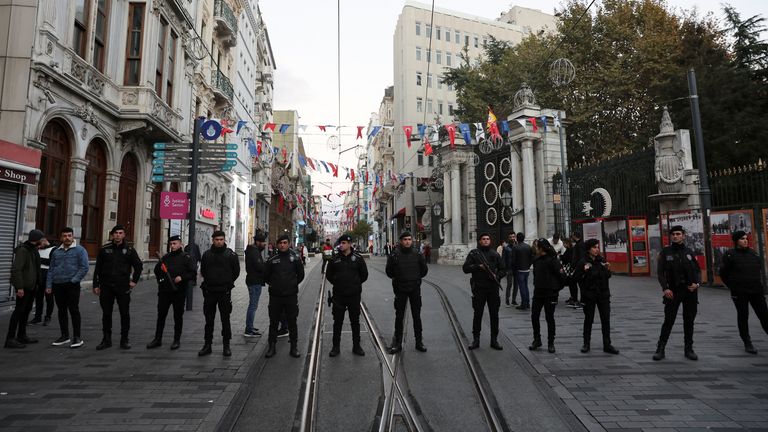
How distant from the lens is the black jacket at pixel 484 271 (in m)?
7.11

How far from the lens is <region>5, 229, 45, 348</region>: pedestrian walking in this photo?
6.99 m

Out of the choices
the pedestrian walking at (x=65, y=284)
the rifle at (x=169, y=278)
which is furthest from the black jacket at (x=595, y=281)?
the pedestrian walking at (x=65, y=284)

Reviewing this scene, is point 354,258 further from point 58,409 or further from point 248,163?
point 248,163

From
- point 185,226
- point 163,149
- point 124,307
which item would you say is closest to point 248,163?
point 185,226

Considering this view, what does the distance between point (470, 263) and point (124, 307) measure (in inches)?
212

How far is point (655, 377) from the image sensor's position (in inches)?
213

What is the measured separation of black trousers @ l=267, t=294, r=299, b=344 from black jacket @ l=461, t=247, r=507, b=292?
8.67 ft

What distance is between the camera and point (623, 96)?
25766 millimetres

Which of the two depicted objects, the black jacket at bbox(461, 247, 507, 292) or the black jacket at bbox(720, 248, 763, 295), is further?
the black jacket at bbox(461, 247, 507, 292)

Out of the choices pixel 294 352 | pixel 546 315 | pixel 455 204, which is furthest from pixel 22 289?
pixel 455 204

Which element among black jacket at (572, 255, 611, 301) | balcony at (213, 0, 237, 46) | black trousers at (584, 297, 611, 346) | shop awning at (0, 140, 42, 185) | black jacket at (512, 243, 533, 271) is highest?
balcony at (213, 0, 237, 46)

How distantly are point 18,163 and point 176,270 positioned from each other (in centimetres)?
649

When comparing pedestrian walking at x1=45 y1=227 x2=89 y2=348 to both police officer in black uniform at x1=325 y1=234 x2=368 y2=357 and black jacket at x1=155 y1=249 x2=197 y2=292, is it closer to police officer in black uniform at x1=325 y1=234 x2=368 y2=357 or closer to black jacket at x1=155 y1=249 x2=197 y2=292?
black jacket at x1=155 y1=249 x2=197 y2=292

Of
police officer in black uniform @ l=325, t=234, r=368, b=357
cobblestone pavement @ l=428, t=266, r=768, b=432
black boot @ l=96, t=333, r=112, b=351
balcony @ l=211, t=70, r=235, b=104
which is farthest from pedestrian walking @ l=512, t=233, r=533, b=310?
balcony @ l=211, t=70, r=235, b=104
